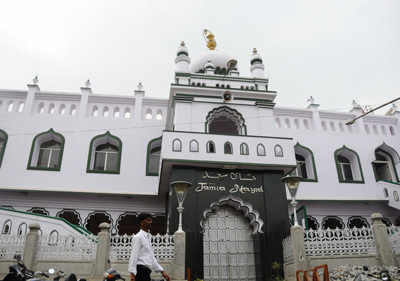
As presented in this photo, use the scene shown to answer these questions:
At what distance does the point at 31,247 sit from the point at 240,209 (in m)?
6.08

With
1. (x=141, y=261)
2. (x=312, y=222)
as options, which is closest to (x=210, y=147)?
(x=312, y=222)

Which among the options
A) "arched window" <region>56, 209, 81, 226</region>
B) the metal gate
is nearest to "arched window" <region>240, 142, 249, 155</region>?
the metal gate

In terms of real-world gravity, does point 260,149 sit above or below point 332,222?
above

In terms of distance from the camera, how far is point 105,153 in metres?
14.7

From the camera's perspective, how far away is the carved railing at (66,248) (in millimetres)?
8477

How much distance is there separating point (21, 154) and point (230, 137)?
8.88 m

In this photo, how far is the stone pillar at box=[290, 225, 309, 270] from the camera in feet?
28.0

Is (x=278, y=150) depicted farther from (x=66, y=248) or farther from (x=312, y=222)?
(x=66, y=248)

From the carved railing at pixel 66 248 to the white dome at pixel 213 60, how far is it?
964 cm

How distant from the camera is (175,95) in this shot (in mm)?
12578

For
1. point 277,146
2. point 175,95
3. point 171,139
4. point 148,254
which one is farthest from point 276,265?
point 175,95

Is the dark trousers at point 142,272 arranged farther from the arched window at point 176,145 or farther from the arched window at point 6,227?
the arched window at point 6,227

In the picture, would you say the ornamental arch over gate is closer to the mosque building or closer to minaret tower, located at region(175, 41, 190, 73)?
the mosque building

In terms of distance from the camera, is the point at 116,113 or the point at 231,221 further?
the point at 116,113
